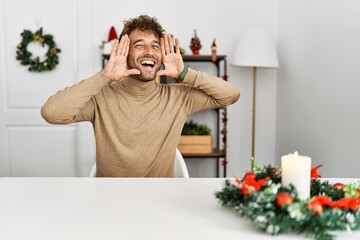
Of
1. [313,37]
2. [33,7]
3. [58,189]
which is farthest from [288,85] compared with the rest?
[58,189]

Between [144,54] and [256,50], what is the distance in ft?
5.18

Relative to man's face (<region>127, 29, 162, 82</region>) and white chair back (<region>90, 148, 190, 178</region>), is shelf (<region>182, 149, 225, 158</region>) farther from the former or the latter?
man's face (<region>127, 29, 162, 82</region>)

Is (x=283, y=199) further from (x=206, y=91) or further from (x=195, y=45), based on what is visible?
(x=195, y=45)

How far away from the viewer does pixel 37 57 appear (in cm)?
333

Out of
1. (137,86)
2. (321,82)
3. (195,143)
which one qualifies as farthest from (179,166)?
(195,143)

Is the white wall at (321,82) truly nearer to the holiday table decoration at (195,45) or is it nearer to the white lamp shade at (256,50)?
the white lamp shade at (256,50)

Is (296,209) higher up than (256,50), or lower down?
lower down

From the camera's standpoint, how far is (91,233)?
0.84 metres

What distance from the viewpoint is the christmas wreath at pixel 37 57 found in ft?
10.8

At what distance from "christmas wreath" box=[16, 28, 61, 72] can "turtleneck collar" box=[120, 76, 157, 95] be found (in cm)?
180

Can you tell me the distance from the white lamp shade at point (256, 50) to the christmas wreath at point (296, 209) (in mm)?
2162

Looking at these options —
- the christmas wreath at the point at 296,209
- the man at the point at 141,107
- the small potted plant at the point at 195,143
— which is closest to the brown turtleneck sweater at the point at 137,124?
the man at the point at 141,107

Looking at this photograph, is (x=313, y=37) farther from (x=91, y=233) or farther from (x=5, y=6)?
(x=5, y=6)

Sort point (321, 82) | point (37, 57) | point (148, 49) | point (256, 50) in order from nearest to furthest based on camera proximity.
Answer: point (148, 49) → point (321, 82) → point (256, 50) → point (37, 57)
